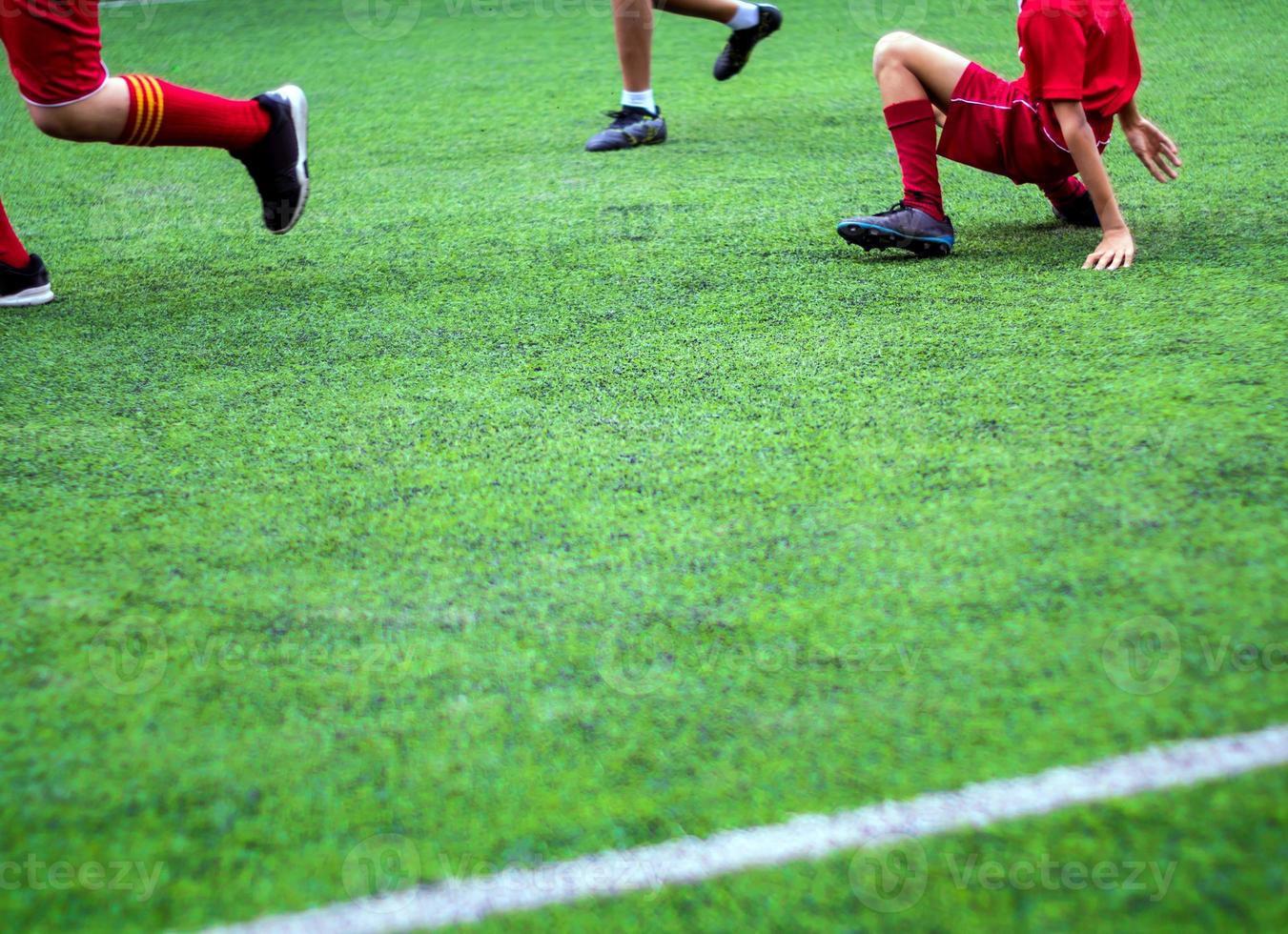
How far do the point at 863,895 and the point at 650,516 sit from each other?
2.15 ft

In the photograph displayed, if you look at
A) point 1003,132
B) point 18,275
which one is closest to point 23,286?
point 18,275

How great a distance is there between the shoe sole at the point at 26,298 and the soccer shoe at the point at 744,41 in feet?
7.51

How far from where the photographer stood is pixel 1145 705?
3.66ft

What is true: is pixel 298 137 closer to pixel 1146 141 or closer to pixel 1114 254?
pixel 1114 254

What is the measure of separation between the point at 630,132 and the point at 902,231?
134 cm

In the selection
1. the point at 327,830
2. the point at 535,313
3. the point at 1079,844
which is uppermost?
the point at 1079,844

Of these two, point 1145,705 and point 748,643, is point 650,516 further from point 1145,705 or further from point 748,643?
point 1145,705

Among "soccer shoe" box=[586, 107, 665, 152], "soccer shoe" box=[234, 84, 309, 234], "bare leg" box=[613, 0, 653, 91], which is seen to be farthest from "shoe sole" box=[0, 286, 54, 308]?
"bare leg" box=[613, 0, 653, 91]

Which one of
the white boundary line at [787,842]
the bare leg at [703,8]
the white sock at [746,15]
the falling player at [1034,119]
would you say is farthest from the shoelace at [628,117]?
the white boundary line at [787,842]

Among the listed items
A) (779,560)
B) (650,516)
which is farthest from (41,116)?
(779,560)

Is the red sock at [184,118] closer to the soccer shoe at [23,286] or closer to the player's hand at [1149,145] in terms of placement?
the soccer shoe at [23,286]

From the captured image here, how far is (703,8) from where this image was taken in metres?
3.77

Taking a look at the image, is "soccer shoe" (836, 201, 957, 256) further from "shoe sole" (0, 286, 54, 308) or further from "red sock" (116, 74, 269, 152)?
"shoe sole" (0, 286, 54, 308)

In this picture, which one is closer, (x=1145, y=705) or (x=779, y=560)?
(x=1145, y=705)
